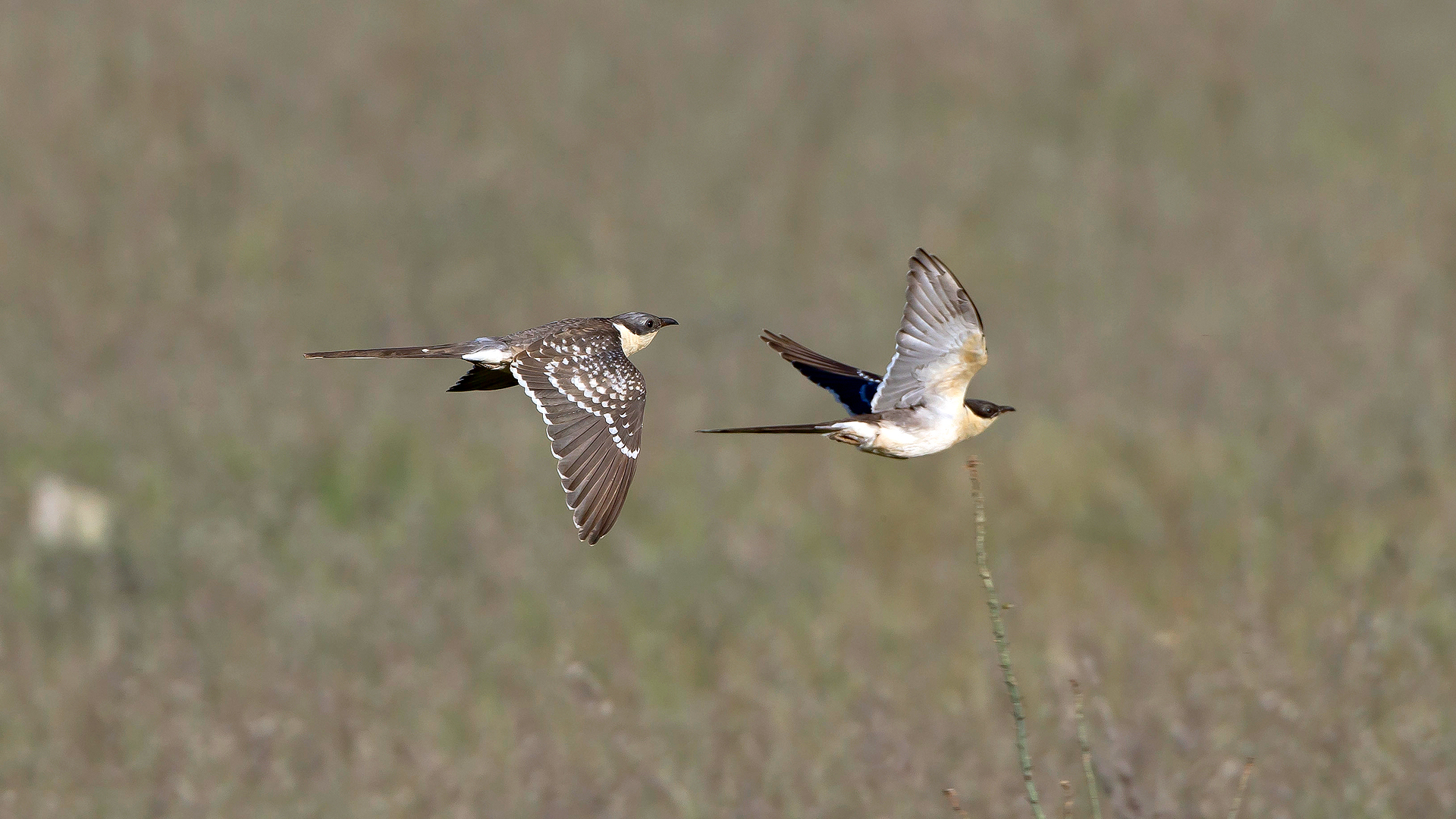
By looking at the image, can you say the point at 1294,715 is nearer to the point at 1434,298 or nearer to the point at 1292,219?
the point at 1434,298

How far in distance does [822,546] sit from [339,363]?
396cm

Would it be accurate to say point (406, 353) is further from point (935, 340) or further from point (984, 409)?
point (984, 409)

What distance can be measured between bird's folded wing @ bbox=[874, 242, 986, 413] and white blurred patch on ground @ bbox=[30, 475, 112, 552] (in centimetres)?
630

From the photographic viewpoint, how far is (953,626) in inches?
303

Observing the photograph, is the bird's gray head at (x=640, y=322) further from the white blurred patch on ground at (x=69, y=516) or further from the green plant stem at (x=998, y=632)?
the white blurred patch on ground at (x=69, y=516)

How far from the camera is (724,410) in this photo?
9.70 meters

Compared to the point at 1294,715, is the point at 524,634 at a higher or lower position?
lower

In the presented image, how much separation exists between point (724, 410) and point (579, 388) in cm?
608

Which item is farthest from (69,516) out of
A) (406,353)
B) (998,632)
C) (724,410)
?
(998,632)

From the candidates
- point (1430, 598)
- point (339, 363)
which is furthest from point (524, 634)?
point (1430, 598)

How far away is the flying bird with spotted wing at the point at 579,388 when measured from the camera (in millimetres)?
3240

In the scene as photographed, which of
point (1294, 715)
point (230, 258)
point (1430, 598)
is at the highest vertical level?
point (1294, 715)

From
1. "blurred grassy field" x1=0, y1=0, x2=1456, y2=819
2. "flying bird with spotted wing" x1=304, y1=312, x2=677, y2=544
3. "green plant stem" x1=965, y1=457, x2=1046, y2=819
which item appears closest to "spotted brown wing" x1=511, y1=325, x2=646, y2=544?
"flying bird with spotted wing" x1=304, y1=312, x2=677, y2=544

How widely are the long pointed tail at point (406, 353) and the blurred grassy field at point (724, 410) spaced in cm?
131
